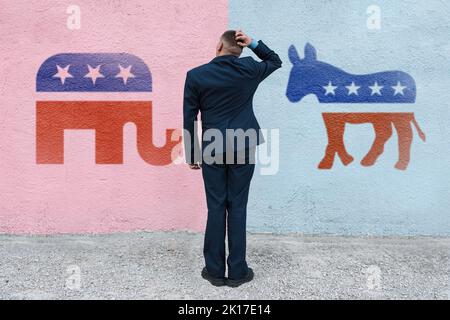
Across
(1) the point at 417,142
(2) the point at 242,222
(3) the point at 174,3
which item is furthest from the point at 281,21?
(2) the point at 242,222

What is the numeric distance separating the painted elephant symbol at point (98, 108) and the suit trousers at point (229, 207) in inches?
41.4

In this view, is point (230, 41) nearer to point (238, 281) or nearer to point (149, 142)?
point (149, 142)

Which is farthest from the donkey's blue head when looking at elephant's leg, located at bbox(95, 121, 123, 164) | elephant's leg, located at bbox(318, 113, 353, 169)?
elephant's leg, located at bbox(95, 121, 123, 164)

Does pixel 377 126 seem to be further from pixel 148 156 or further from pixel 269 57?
pixel 148 156

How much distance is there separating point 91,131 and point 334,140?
202cm

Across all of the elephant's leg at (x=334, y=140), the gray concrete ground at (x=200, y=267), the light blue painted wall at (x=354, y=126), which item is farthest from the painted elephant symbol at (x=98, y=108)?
the elephant's leg at (x=334, y=140)

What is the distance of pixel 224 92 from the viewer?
2.97 metres

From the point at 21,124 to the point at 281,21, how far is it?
230 centimetres

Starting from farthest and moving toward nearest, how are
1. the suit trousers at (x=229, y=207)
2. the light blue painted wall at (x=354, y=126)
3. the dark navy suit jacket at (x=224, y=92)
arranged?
the light blue painted wall at (x=354, y=126) < the suit trousers at (x=229, y=207) < the dark navy suit jacket at (x=224, y=92)

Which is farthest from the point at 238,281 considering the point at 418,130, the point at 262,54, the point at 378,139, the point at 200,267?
the point at 418,130

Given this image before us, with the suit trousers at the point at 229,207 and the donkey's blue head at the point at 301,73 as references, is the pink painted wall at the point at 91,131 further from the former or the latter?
the suit trousers at the point at 229,207

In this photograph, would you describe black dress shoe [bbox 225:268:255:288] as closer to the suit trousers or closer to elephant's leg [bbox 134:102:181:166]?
the suit trousers

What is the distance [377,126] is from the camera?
400cm

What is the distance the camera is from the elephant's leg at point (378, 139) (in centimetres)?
399
